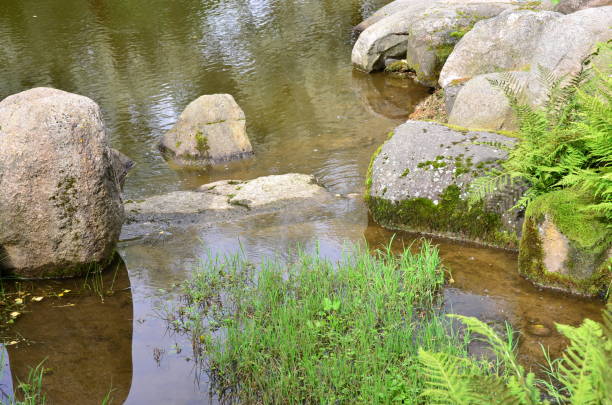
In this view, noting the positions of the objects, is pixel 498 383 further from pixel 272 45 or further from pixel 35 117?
pixel 272 45

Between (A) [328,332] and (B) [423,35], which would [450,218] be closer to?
(A) [328,332]

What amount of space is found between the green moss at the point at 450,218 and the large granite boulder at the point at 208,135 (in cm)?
495

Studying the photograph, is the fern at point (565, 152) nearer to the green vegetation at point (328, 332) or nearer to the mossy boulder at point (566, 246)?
the mossy boulder at point (566, 246)

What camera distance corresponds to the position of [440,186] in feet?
25.1

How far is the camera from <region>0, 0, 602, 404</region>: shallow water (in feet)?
18.4

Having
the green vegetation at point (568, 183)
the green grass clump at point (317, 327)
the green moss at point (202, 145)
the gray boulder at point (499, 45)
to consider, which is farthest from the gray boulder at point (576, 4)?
the green grass clump at point (317, 327)

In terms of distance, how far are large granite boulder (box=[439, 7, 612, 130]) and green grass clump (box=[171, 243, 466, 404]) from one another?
320 centimetres

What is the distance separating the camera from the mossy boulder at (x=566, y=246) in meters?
6.15

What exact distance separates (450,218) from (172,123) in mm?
7959

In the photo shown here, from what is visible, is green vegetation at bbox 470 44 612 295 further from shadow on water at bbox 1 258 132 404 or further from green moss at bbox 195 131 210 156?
green moss at bbox 195 131 210 156

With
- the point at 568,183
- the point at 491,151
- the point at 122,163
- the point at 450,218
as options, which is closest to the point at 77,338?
the point at 450,218

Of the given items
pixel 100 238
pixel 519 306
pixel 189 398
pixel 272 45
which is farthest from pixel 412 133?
pixel 272 45

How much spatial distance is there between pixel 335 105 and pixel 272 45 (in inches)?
205

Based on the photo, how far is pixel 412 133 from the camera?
326 inches
